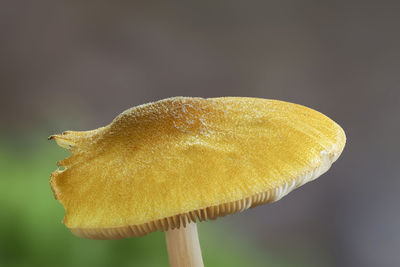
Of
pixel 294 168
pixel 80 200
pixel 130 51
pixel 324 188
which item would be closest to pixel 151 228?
pixel 80 200

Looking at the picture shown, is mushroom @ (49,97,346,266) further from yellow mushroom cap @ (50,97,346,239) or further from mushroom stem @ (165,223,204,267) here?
mushroom stem @ (165,223,204,267)

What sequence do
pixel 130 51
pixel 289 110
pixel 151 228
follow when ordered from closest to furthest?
pixel 151 228 < pixel 289 110 < pixel 130 51

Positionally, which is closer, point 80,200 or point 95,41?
point 80,200

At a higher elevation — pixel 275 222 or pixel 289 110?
pixel 289 110
